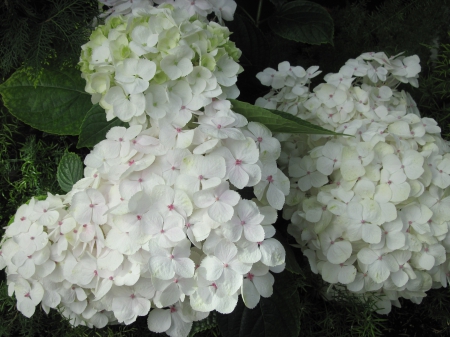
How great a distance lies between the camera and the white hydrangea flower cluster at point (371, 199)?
0.71m

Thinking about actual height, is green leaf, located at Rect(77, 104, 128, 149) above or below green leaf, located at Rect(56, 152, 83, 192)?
above

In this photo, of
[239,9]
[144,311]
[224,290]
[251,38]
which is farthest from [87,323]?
[239,9]

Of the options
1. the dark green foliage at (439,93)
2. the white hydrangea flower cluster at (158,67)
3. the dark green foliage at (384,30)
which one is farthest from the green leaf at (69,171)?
the dark green foliage at (439,93)

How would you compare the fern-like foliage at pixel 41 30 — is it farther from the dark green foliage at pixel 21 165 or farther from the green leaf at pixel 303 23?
the green leaf at pixel 303 23

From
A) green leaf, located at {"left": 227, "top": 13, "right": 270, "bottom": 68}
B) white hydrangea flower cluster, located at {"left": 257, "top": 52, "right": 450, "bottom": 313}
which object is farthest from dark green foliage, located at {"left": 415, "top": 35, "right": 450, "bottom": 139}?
green leaf, located at {"left": 227, "top": 13, "right": 270, "bottom": 68}

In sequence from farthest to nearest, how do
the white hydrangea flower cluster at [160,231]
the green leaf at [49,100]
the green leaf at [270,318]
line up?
the green leaf at [49,100]
the green leaf at [270,318]
the white hydrangea flower cluster at [160,231]

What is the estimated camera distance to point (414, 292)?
0.77 metres

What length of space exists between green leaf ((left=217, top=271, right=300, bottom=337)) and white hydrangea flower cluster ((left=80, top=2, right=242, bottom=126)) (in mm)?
308

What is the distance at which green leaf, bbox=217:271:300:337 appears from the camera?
0.71 m

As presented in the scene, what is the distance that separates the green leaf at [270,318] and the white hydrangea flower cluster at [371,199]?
62 millimetres

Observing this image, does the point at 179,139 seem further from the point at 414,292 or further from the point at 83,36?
the point at 414,292

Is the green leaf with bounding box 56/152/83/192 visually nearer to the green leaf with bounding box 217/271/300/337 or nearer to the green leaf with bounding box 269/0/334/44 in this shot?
the green leaf with bounding box 217/271/300/337

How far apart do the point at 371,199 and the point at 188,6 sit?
431 mm

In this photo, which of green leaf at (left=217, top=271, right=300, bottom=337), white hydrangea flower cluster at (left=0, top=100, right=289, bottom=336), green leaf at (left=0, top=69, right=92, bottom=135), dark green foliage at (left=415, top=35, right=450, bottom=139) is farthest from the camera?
dark green foliage at (left=415, top=35, right=450, bottom=139)
